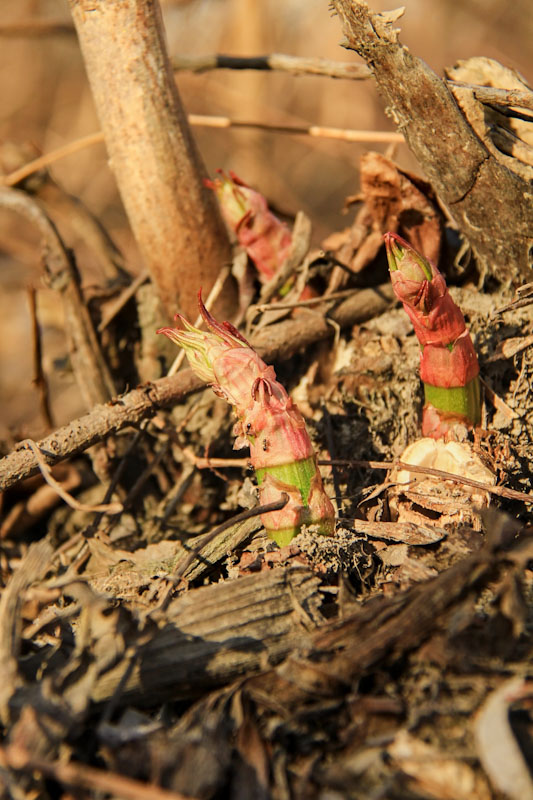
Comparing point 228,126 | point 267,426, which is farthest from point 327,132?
point 267,426

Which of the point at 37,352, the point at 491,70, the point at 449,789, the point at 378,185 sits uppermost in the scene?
the point at 491,70

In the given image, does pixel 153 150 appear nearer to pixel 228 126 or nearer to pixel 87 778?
pixel 228 126

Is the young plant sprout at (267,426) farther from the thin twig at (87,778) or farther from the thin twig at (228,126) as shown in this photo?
the thin twig at (228,126)

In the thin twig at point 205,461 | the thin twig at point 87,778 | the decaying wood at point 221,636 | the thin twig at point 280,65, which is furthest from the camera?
the thin twig at point 280,65

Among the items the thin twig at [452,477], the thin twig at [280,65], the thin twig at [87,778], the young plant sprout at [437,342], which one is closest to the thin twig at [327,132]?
the thin twig at [280,65]

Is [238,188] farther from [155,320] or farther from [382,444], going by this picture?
[382,444]

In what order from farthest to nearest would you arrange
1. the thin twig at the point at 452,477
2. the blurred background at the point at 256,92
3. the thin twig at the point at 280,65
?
the blurred background at the point at 256,92 → the thin twig at the point at 280,65 → the thin twig at the point at 452,477

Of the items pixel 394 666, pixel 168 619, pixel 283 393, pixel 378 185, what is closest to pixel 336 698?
pixel 394 666

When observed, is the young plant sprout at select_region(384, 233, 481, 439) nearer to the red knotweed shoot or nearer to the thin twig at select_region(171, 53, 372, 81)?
the red knotweed shoot
